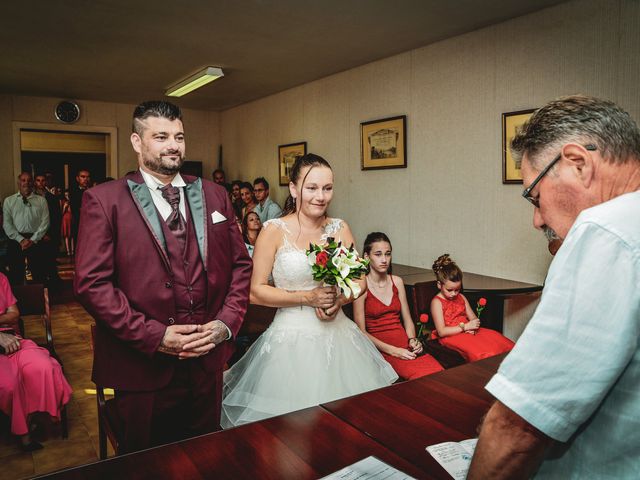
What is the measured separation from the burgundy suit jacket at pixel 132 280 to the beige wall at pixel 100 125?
27.0 ft

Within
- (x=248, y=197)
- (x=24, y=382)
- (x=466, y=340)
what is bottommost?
(x=24, y=382)

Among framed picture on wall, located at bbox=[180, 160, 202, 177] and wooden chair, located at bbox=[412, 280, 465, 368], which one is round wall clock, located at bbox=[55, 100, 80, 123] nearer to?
framed picture on wall, located at bbox=[180, 160, 202, 177]

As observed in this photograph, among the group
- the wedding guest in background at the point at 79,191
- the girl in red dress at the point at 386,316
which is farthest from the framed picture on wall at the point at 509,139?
the wedding guest in background at the point at 79,191

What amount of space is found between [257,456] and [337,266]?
122 cm

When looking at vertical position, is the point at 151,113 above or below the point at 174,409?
above

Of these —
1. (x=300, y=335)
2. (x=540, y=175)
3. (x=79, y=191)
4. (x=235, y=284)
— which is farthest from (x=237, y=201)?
(x=540, y=175)

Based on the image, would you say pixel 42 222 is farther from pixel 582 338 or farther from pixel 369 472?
pixel 582 338

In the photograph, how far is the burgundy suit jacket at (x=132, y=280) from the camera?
1.88 m

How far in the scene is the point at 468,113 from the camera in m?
4.97

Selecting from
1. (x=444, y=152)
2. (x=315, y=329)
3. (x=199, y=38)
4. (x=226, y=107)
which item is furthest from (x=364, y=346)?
(x=226, y=107)

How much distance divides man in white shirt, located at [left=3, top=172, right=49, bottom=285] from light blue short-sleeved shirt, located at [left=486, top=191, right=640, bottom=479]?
7460 millimetres

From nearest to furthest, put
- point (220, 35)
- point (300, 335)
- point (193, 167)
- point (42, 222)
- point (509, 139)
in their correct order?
point (300, 335) < point (509, 139) < point (220, 35) < point (42, 222) < point (193, 167)

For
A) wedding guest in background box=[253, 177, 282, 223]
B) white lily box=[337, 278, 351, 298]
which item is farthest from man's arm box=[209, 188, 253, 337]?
wedding guest in background box=[253, 177, 282, 223]

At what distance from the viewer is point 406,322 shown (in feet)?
11.4
